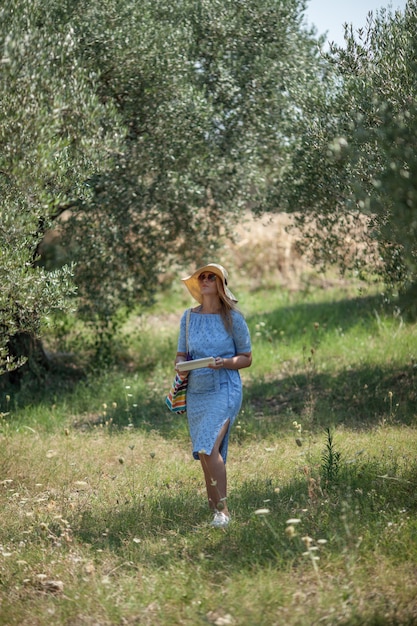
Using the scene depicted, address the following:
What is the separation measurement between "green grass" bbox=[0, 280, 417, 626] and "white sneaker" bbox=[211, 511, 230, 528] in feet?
0.19

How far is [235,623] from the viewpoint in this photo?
15.2 ft

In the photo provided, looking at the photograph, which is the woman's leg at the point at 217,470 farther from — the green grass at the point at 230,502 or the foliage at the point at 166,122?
the foliage at the point at 166,122

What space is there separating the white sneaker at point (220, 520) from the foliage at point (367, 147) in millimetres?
2354

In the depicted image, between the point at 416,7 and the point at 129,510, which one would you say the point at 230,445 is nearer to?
the point at 129,510

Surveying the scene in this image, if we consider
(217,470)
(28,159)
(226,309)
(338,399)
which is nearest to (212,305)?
(226,309)

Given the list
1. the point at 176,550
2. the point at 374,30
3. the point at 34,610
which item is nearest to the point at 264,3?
the point at 374,30

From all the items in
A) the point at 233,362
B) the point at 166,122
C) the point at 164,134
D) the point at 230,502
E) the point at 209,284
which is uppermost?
the point at 166,122

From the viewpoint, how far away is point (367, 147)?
8.25m

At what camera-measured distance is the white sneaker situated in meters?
6.12

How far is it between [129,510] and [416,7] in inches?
249

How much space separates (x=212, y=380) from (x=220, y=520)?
1.11m

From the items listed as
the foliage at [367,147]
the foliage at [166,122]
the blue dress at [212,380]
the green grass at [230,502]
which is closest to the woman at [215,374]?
the blue dress at [212,380]

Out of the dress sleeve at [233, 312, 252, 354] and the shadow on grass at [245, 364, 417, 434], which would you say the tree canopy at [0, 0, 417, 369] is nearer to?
the shadow on grass at [245, 364, 417, 434]

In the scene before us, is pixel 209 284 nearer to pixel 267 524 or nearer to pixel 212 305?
pixel 212 305
